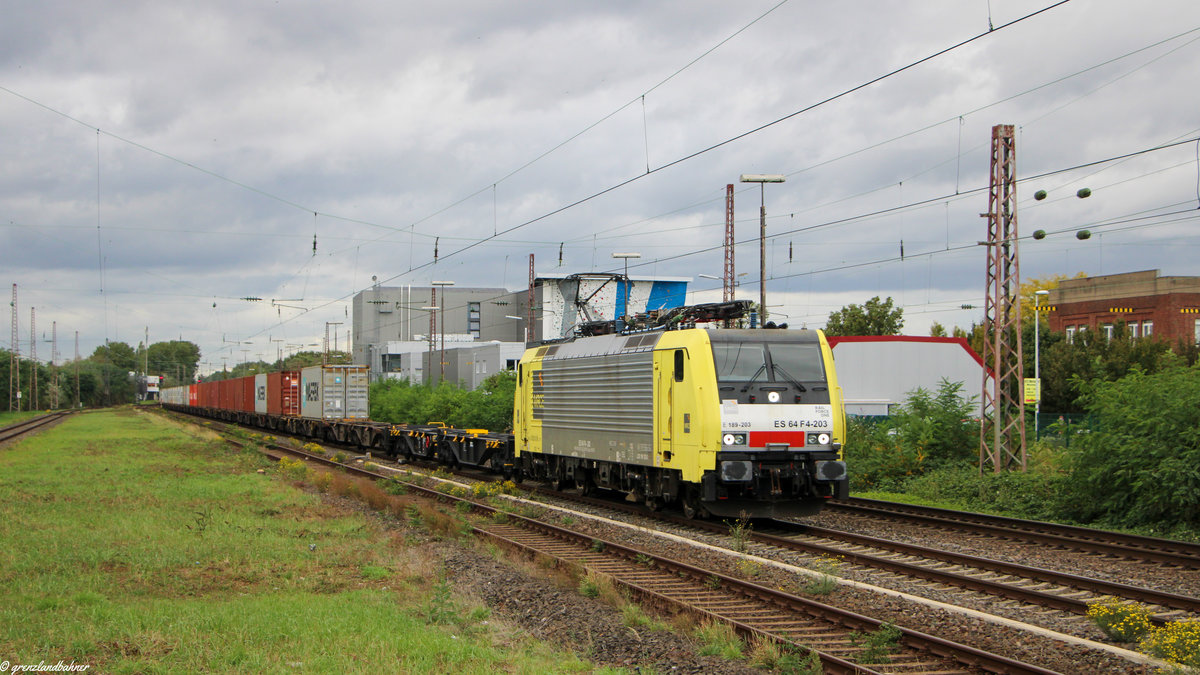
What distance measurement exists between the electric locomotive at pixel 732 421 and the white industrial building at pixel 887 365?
2317 cm

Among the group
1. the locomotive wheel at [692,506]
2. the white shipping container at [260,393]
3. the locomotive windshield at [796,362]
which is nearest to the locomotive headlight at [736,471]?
the locomotive windshield at [796,362]

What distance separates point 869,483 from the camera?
73.4 feet

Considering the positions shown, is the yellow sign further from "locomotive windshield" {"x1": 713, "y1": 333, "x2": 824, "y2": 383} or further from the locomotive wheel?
the locomotive wheel

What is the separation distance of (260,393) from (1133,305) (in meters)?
52.2

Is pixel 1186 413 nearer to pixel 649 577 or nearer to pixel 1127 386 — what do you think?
pixel 1127 386

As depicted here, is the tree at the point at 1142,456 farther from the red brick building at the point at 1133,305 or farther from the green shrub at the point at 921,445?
the red brick building at the point at 1133,305

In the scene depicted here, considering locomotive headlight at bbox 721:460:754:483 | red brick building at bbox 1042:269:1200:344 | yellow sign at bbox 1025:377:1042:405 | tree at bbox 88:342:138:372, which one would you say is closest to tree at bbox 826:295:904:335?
red brick building at bbox 1042:269:1200:344

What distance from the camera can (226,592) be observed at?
→ 33.8 feet

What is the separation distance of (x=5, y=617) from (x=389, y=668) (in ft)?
14.0

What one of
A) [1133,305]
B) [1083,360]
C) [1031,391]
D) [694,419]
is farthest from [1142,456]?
[1133,305]

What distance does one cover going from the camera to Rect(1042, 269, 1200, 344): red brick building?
54.2 m

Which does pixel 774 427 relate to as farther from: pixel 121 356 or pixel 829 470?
pixel 121 356

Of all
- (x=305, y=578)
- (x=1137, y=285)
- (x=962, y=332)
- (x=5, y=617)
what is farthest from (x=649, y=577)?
(x=962, y=332)

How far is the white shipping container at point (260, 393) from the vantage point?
5059 centimetres
